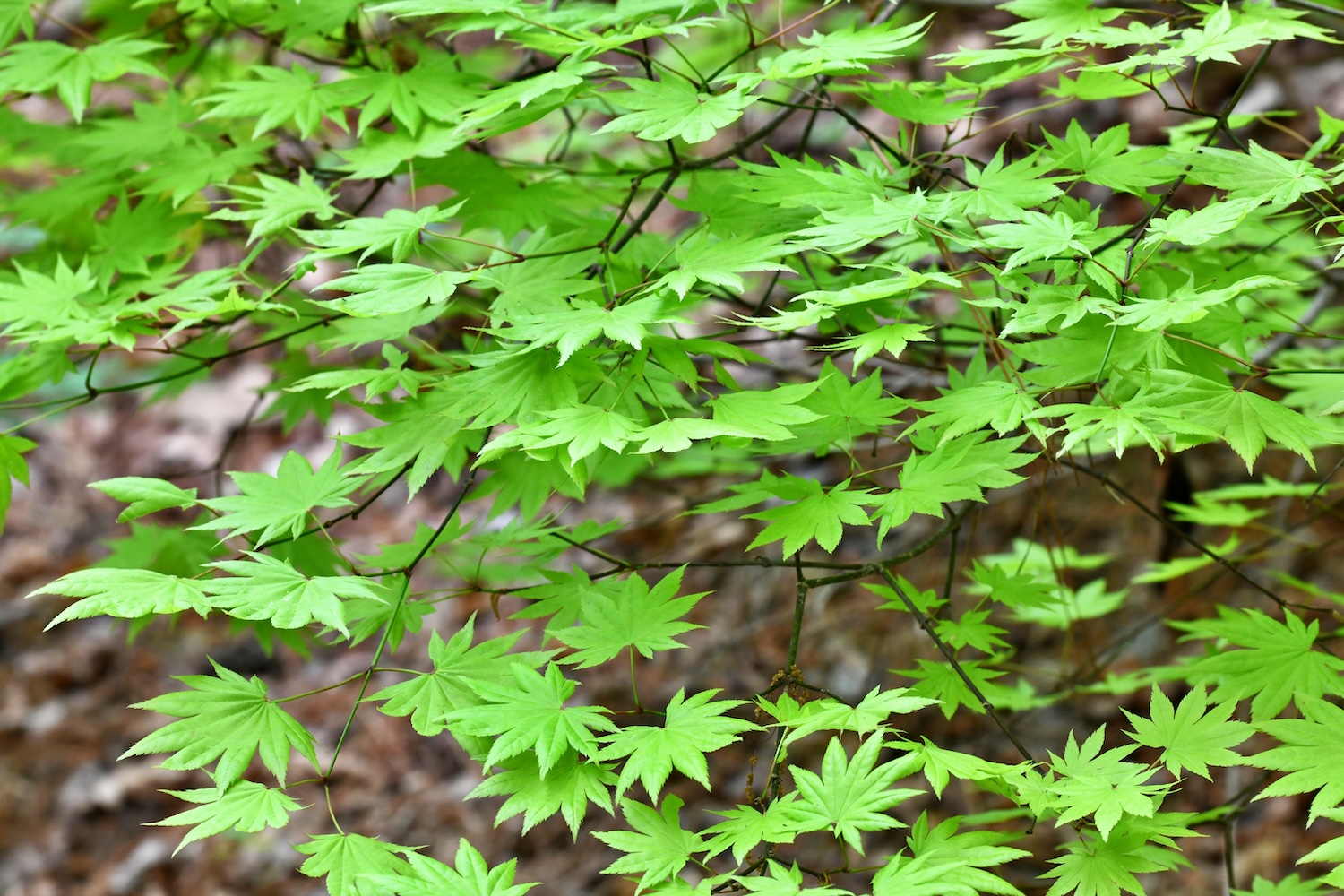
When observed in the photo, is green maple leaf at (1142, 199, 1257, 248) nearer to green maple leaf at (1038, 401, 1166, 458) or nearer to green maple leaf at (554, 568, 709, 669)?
green maple leaf at (1038, 401, 1166, 458)

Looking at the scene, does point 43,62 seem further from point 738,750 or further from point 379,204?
point 379,204

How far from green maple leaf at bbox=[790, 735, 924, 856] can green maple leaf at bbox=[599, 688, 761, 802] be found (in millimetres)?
105

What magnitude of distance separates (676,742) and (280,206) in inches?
47.9

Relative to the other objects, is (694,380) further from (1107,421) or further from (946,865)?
(946,865)

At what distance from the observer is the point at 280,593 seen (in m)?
1.42

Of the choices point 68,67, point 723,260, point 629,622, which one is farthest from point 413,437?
point 68,67

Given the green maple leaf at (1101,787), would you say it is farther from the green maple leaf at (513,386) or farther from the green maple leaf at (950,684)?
the green maple leaf at (513,386)

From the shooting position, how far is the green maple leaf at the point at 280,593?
53.6 inches

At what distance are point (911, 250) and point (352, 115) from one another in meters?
3.17

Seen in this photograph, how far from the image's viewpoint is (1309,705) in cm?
142

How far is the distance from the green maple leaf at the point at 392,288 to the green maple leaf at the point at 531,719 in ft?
1.78

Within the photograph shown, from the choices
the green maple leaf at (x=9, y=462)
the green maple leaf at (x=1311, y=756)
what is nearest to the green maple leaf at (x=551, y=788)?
the green maple leaf at (x=1311, y=756)

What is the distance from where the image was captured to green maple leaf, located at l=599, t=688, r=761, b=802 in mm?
1299

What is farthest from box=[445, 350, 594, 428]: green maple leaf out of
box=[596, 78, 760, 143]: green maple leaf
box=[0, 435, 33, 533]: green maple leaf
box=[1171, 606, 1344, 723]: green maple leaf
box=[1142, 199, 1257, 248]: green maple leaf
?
box=[1171, 606, 1344, 723]: green maple leaf
